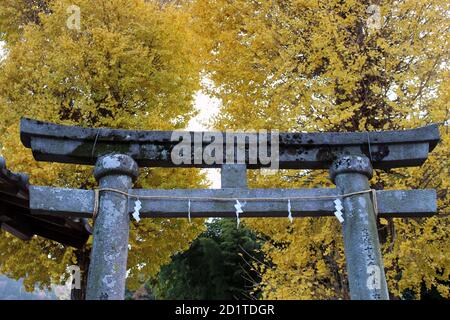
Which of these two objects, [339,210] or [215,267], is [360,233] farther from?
[215,267]

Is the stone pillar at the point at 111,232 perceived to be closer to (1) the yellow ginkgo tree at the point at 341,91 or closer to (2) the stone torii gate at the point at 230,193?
(2) the stone torii gate at the point at 230,193

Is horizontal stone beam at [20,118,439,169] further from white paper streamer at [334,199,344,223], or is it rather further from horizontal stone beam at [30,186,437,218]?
white paper streamer at [334,199,344,223]

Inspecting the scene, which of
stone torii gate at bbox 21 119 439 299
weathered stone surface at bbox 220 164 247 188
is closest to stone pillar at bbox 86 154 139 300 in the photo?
stone torii gate at bbox 21 119 439 299

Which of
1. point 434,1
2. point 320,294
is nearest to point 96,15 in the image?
point 434,1

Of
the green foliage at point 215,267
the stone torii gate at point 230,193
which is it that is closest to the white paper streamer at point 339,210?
the stone torii gate at point 230,193

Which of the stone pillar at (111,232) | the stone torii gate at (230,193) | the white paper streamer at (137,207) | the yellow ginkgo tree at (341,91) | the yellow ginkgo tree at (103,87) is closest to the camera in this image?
the stone pillar at (111,232)

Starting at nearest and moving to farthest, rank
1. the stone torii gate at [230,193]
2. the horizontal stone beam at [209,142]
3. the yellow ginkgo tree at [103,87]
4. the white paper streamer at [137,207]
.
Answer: the stone torii gate at [230,193] < the white paper streamer at [137,207] < the horizontal stone beam at [209,142] < the yellow ginkgo tree at [103,87]

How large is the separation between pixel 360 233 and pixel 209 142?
1.91 metres

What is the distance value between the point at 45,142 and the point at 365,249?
3599 millimetres

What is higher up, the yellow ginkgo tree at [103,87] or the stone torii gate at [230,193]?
the yellow ginkgo tree at [103,87]

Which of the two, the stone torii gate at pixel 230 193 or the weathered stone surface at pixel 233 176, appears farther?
the weathered stone surface at pixel 233 176

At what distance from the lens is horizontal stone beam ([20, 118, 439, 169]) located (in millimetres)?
4434

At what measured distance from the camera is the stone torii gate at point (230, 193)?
13.4 ft

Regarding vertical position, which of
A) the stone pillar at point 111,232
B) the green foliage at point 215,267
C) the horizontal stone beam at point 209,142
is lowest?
the stone pillar at point 111,232
